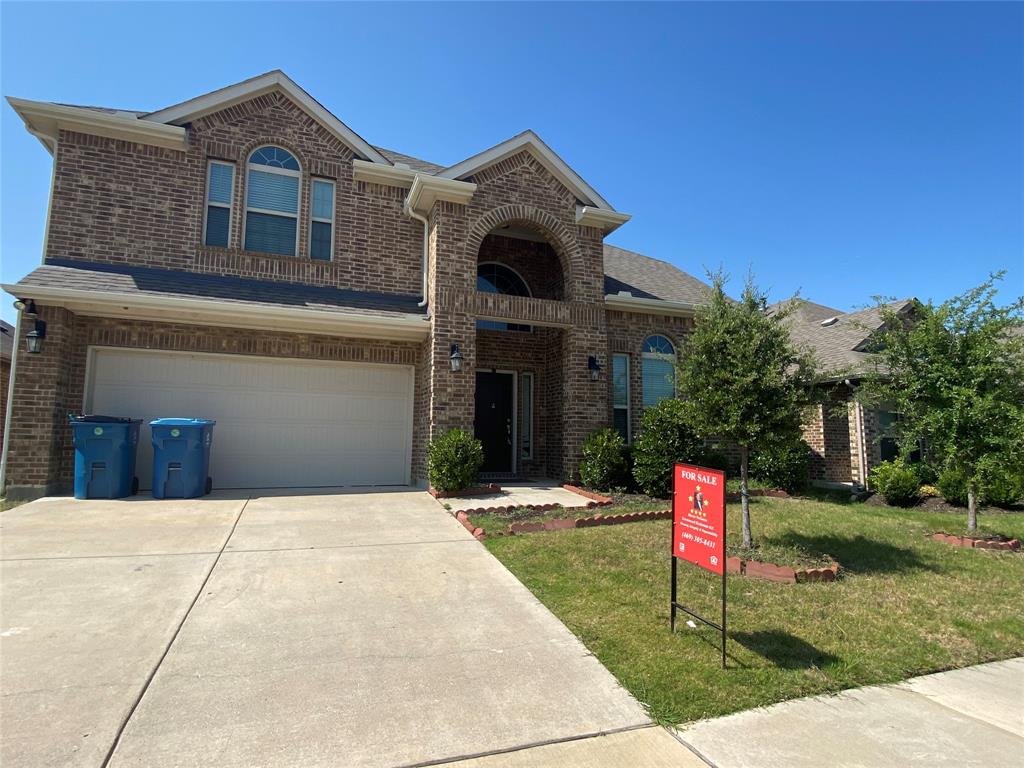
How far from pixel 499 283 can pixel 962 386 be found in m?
8.68

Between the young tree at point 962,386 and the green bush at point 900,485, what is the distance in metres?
2.61

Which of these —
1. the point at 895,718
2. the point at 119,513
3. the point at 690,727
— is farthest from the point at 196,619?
the point at 895,718

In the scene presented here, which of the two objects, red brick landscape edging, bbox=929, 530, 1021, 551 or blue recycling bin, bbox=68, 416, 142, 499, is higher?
blue recycling bin, bbox=68, 416, 142, 499

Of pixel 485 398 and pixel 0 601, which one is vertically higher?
pixel 485 398

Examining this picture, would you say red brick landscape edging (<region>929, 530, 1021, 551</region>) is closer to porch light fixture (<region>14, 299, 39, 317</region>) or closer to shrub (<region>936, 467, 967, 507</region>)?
shrub (<region>936, 467, 967, 507</region>)

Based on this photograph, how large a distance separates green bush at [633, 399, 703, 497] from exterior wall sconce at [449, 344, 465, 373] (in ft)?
11.6

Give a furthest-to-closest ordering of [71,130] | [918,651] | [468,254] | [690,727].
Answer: [468,254]
[71,130]
[918,651]
[690,727]

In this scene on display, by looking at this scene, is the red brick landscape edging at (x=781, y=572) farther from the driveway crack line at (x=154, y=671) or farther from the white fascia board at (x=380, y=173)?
the white fascia board at (x=380, y=173)

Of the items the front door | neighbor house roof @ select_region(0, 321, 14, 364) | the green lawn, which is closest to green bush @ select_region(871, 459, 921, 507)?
the green lawn

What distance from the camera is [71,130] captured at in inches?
368

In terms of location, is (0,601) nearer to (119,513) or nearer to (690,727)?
(119,513)

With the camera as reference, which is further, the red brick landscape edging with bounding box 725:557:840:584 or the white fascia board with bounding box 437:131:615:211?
the white fascia board with bounding box 437:131:615:211

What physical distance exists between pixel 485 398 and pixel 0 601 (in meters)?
8.57

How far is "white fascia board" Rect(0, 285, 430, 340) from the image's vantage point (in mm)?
8234
